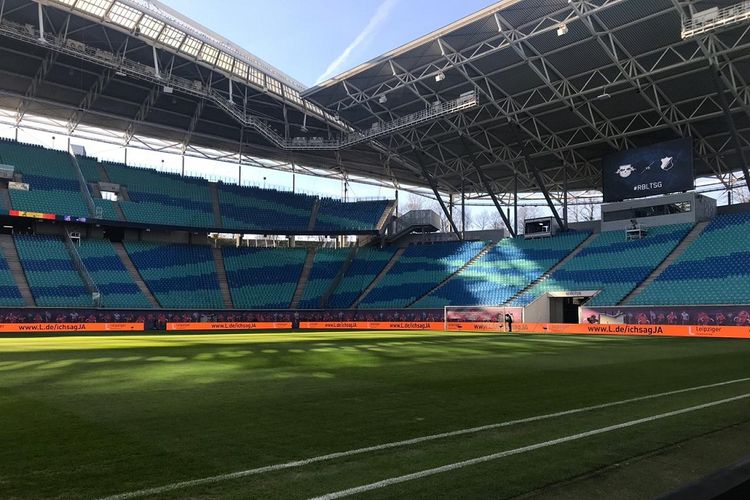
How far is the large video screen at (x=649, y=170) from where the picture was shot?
143 ft

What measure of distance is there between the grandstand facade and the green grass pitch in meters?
27.7

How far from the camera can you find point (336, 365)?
1561cm

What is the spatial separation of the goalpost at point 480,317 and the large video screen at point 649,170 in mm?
16112

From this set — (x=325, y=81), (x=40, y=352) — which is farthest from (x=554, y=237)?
(x=40, y=352)

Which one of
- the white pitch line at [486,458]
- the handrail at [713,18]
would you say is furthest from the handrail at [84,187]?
the white pitch line at [486,458]

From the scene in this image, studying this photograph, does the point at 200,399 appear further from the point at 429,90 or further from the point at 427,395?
the point at 429,90

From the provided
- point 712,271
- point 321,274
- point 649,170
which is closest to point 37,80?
point 321,274

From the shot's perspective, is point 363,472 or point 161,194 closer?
point 363,472

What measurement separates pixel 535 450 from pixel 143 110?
55337mm

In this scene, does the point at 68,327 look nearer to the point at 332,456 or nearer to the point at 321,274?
the point at 321,274

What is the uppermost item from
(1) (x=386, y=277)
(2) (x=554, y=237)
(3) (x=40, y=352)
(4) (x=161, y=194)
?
(4) (x=161, y=194)

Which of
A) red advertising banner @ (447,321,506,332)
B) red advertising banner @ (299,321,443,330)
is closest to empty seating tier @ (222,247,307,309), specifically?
red advertising banner @ (299,321,443,330)

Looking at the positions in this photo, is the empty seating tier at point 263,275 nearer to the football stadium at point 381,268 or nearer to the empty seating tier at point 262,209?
the football stadium at point 381,268

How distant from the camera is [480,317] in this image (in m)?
43.6
